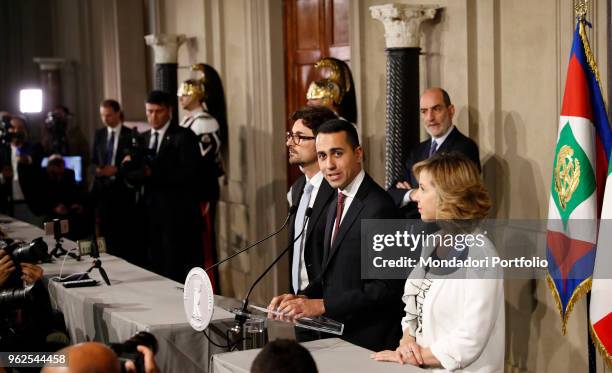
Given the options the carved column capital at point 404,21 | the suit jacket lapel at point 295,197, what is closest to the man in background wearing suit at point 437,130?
the carved column capital at point 404,21

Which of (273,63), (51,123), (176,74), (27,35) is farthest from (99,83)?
(273,63)

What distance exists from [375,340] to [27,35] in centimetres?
1165

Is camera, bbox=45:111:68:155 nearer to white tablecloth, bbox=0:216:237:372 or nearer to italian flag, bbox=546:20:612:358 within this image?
white tablecloth, bbox=0:216:237:372

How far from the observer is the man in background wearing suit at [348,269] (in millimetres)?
3006

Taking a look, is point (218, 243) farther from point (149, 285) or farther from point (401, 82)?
point (149, 285)

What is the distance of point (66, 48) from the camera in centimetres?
1303

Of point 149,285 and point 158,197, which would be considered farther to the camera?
point 158,197

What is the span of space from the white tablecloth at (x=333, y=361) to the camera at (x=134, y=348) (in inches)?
13.5

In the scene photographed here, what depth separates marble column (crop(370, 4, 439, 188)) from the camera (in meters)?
4.97

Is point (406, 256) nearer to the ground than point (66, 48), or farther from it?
nearer to the ground

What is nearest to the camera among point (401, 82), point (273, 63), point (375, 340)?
point (375, 340)

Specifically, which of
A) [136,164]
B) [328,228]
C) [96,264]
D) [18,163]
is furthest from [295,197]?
[18,163]

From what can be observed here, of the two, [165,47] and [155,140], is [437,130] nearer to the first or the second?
[155,140]

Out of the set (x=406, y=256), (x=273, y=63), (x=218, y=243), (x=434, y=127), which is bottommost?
(x=218, y=243)
